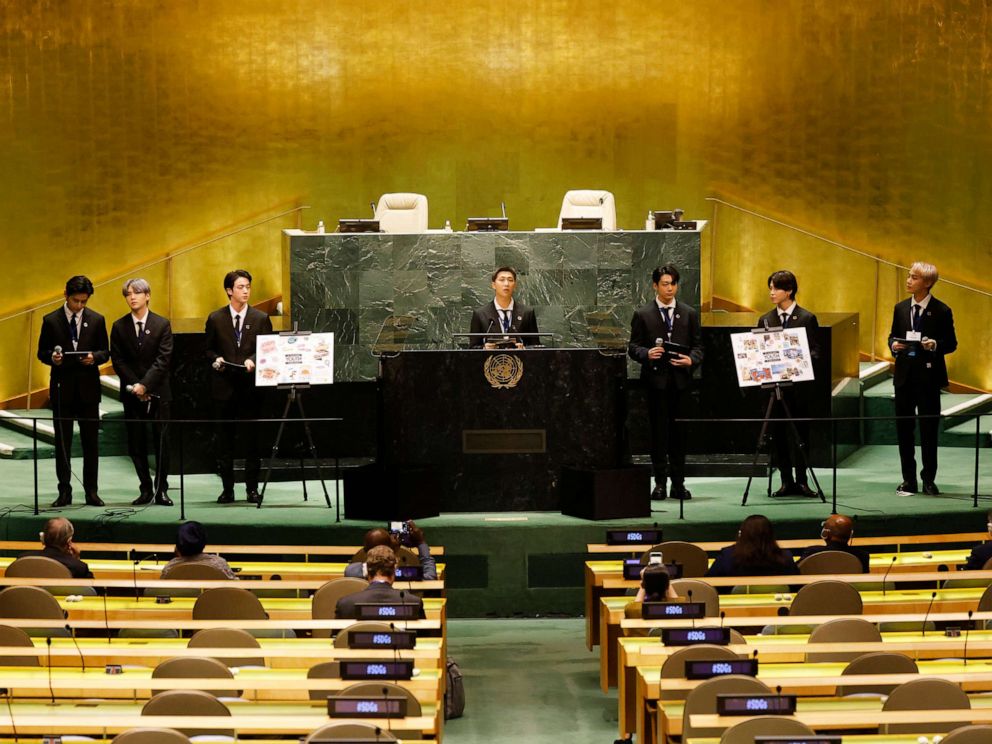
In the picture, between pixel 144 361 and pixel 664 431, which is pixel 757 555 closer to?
pixel 664 431

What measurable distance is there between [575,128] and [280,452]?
211 inches

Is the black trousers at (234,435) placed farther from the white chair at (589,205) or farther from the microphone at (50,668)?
the white chair at (589,205)

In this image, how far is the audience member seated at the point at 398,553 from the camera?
763 centimetres

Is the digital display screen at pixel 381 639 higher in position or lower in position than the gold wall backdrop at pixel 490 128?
lower

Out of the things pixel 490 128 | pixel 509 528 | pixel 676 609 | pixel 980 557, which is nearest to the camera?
pixel 676 609

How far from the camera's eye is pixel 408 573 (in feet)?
25.5

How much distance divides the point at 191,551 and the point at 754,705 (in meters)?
3.69

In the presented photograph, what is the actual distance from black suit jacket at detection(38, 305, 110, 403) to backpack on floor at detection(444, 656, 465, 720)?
396 centimetres

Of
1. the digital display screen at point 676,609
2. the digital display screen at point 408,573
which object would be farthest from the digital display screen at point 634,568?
the digital display screen at point 408,573

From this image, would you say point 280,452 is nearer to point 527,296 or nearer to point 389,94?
point 527,296

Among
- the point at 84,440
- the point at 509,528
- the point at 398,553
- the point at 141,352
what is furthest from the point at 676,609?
the point at 84,440

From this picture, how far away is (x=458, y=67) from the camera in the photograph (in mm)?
15352

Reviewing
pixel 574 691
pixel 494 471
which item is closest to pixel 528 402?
pixel 494 471

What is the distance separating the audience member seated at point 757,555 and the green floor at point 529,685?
0.94 m
